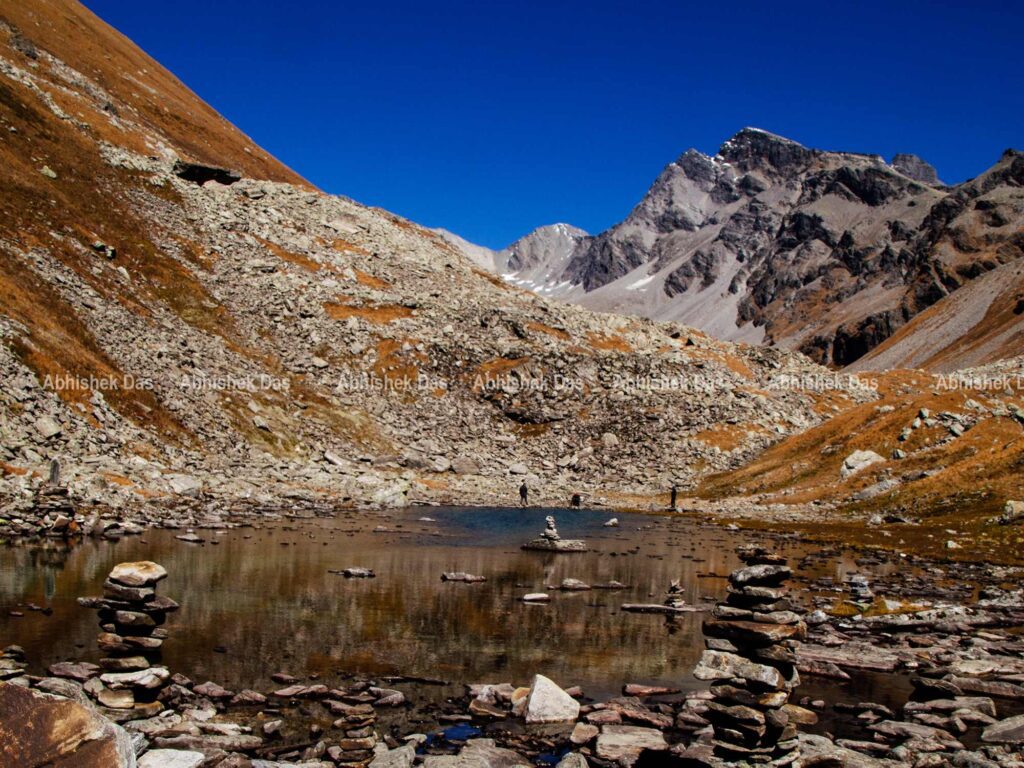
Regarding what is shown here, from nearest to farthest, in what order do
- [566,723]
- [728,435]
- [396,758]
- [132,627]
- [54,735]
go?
[54,735], [396,758], [566,723], [132,627], [728,435]

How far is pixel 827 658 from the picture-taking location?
24297 millimetres

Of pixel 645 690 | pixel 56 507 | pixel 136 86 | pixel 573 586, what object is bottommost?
pixel 645 690

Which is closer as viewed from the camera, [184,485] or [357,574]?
[357,574]

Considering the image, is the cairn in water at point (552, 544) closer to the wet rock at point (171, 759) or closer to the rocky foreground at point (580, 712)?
the rocky foreground at point (580, 712)

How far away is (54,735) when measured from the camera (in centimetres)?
1053

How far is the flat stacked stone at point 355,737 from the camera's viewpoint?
15781 millimetres

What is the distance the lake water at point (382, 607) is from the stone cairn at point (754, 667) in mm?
4517

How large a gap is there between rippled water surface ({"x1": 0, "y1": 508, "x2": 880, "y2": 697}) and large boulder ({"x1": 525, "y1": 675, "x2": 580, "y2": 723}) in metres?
2.21

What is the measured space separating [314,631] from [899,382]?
395 feet

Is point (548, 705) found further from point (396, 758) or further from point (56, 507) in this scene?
point (56, 507)

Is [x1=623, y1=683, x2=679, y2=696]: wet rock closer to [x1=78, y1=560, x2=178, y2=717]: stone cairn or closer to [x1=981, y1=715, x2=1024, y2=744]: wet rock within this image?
[x1=981, y1=715, x2=1024, y2=744]: wet rock

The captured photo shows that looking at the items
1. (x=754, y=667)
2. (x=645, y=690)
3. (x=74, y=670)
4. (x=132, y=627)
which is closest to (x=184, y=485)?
(x=132, y=627)

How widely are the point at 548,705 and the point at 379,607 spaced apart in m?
12.4

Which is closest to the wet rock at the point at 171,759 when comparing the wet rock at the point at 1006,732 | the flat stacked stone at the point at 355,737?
the flat stacked stone at the point at 355,737
